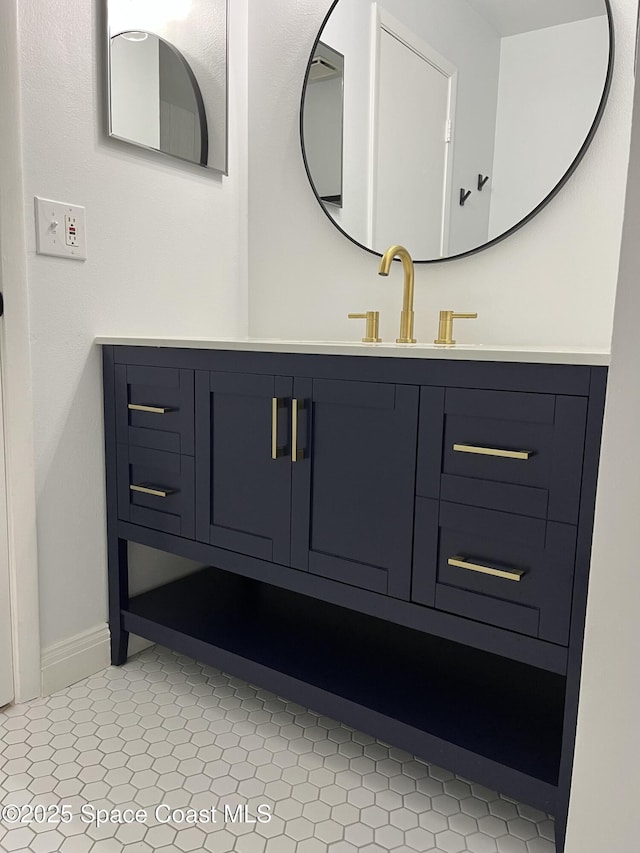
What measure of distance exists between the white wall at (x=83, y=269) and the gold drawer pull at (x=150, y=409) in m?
0.12

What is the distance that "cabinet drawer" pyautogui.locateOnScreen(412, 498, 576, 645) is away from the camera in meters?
1.00

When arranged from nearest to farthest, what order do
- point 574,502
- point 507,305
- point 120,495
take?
point 574,502 → point 507,305 → point 120,495

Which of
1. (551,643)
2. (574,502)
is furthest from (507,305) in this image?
(551,643)

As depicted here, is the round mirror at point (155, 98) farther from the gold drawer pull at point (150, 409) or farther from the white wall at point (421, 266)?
the gold drawer pull at point (150, 409)

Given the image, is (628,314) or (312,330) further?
(312,330)

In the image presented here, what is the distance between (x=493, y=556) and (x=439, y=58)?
4.11 feet

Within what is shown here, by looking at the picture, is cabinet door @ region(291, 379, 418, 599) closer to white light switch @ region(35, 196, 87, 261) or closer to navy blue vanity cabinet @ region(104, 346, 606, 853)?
navy blue vanity cabinet @ region(104, 346, 606, 853)

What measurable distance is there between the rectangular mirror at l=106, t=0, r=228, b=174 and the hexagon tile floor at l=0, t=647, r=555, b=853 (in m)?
1.44

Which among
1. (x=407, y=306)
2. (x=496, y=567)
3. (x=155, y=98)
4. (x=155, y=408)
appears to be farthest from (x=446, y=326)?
(x=155, y=98)

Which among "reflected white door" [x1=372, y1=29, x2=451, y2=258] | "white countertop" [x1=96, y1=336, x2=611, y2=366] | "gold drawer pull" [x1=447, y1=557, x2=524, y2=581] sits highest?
"reflected white door" [x1=372, y1=29, x2=451, y2=258]

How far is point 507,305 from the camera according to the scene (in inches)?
59.7

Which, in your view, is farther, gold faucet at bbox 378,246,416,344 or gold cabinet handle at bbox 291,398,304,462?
gold faucet at bbox 378,246,416,344

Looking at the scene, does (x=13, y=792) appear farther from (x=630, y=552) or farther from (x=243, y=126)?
(x=243, y=126)

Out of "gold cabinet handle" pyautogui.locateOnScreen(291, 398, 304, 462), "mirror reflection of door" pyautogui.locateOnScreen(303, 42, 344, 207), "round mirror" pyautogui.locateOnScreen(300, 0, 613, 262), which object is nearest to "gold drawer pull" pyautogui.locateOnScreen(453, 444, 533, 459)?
"gold cabinet handle" pyautogui.locateOnScreen(291, 398, 304, 462)
